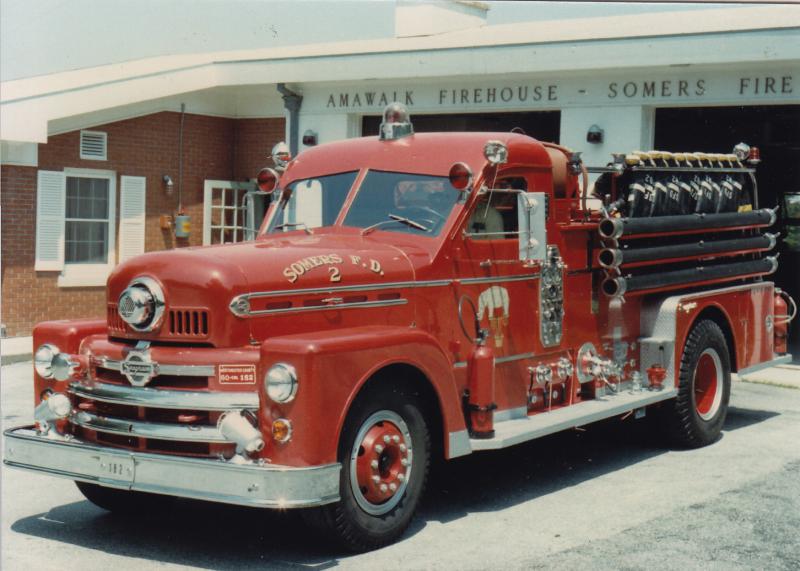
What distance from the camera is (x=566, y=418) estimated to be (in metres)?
7.34

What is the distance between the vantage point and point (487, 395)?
6.64 m

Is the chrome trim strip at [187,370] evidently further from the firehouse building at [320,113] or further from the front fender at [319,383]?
the firehouse building at [320,113]

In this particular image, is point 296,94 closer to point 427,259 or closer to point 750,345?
point 750,345

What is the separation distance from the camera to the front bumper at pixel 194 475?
17.2 ft

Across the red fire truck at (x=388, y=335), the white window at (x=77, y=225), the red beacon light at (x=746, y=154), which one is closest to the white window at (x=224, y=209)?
the white window at (x=77, y=225)

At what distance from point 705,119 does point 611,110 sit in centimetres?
156

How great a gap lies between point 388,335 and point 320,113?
11340 mm

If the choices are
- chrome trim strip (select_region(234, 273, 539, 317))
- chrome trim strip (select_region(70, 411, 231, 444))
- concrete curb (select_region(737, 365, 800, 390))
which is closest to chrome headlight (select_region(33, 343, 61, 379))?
chrome trim strip (select_region(70, 411, 231, 444))

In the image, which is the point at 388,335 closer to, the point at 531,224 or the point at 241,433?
the point at 241,433

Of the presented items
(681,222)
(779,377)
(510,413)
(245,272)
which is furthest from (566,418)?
(779,377)

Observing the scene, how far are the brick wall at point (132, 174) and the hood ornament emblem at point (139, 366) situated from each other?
9.27m

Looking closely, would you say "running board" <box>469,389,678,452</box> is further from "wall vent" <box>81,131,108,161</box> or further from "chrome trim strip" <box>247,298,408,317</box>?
"wall vent" <box>81,131,108,161</box>

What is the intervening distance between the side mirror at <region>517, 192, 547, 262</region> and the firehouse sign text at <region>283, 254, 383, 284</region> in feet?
3.92

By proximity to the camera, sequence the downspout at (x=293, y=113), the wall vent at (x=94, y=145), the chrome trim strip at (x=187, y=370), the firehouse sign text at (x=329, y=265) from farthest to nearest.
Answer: the downspout at (x=293, y=113), the wall vent at (x=94, y=145), the firehouse sign text at (x=329, y=265), the chrome trim strip at (x=187, y=370)
